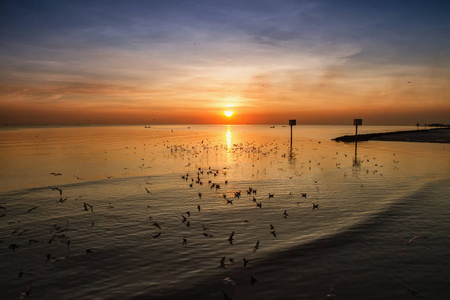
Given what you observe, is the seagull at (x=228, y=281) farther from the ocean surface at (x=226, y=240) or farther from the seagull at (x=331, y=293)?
the seagull at (x=331, y=293)

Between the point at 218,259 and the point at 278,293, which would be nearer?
the point at 278,293

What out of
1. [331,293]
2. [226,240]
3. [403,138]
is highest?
[403,138]

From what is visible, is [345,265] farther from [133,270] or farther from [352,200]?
[352,200]

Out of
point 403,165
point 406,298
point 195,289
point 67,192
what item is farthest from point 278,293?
point 403,165

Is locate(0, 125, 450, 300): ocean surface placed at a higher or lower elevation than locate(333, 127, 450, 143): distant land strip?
lower

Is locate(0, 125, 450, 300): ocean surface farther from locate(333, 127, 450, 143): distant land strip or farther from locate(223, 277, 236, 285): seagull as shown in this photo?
Result: locate(333, 127, 450, 143): distant land strip

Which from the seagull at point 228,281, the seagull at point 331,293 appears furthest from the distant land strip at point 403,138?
the seagull at point 228,281

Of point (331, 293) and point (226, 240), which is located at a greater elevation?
point (226, 240)

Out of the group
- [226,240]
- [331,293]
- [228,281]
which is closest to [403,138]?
[226,240]

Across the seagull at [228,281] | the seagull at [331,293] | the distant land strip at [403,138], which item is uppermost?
the distant land strip at [403,138]

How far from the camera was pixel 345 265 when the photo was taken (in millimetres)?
7676

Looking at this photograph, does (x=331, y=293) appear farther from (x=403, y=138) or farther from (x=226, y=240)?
(x=403, y=138)

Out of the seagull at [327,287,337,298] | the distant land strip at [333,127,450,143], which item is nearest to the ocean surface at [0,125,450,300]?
the seagull at [327,287,337,298]

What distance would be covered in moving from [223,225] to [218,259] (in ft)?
8.82
